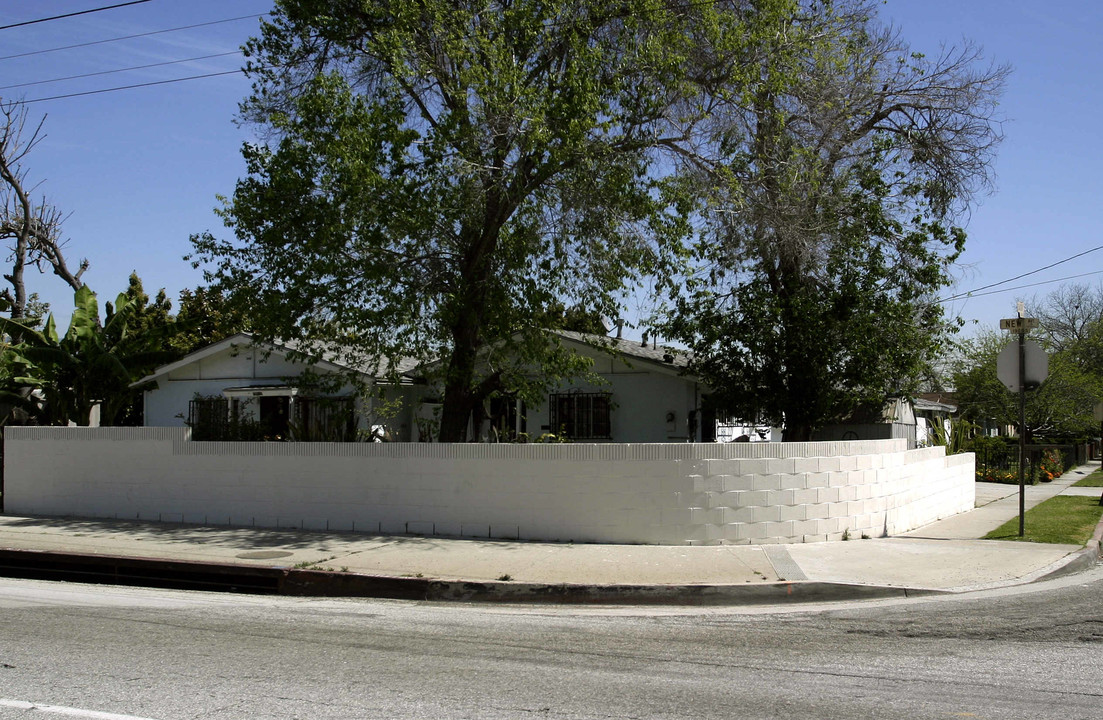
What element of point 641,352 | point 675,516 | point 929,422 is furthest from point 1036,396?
point 675,516

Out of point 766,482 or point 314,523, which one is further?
point 314,523

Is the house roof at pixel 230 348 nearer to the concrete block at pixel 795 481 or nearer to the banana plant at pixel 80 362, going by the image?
the banana plant at pixel 80 362

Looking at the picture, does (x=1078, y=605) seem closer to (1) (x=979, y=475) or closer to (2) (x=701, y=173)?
(2) (x=701, y=173)

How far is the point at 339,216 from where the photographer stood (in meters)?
13.9

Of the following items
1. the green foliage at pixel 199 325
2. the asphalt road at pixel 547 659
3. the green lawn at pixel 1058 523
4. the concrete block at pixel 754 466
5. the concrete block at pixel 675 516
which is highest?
the green foliage at pixel 199 325

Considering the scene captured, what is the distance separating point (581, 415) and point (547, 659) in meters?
12.5

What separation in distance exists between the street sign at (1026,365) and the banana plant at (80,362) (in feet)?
52.4

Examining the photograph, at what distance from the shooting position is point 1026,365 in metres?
13.7

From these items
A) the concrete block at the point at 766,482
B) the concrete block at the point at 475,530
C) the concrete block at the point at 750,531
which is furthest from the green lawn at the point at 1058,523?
the concrete block at the point at 475,530

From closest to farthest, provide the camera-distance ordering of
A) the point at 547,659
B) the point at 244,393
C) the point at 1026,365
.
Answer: the point at 547,659, the point at 1026,365, the point at 244,393

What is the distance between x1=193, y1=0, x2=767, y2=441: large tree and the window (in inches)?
159

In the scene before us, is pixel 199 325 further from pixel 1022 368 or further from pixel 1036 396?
pixel 1036 396

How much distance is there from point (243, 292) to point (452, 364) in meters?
3.54

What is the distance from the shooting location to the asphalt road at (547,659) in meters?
5.99
